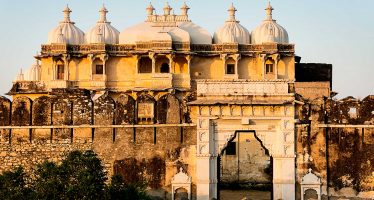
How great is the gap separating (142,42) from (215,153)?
47.5 feet

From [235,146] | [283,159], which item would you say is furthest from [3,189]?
[235,146]

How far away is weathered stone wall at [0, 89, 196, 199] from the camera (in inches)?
1133

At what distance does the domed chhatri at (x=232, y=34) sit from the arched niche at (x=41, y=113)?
14.7 meters

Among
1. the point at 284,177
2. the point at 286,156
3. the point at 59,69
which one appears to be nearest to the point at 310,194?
the point at 284,177

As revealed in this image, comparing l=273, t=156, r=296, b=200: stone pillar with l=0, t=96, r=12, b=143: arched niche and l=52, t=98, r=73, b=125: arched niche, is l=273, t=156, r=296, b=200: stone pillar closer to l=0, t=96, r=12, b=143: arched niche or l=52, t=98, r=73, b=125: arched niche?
l=52, t=98, r=73, b=125: arched niche

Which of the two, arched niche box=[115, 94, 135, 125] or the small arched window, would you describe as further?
the small arched window

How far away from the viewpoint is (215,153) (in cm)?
2881

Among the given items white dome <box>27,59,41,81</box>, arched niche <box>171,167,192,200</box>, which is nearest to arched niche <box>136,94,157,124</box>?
arched niche <box>171,167,192,200</box>

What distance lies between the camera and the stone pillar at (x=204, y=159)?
93.4 ft

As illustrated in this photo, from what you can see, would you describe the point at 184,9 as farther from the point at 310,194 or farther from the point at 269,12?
the point at 310,194

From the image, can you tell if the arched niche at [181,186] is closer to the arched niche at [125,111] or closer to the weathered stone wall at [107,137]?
the weathered stone wall at [107,137]

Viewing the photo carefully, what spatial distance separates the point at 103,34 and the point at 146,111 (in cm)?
1470

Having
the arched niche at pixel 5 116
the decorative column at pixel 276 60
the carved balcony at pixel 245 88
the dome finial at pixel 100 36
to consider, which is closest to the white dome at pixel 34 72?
the dome finial at pixel 100 36

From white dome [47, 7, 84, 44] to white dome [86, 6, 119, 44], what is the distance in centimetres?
40
